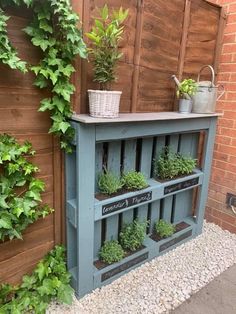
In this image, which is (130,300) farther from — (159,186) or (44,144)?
(44,144)

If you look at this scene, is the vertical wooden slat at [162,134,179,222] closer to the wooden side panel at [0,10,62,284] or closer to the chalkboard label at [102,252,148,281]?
the chalkboard label at [102,252,148,281]

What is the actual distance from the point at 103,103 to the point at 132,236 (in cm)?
98

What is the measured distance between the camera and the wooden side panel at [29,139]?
1.21 m

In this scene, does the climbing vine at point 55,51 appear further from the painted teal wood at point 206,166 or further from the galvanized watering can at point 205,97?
the painted teal wood at point 206,166

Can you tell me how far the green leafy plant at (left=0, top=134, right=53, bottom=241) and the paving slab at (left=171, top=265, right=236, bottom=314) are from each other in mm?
1029

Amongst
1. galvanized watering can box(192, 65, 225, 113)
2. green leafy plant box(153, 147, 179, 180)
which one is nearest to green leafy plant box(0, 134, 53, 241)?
green leafy plant box(153, 147, 179, 180)

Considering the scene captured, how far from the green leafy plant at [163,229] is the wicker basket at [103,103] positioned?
1.06m

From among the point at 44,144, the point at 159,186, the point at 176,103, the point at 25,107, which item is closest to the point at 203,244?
the point at 159,186

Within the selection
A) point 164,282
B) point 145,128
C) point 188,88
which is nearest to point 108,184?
point 145,128

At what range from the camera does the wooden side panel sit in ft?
3.97

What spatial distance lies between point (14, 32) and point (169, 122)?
3.41 feet

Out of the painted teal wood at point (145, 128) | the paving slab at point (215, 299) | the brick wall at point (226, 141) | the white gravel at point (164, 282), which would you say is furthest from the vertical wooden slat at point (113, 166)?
the brick wall at point (226, 141)

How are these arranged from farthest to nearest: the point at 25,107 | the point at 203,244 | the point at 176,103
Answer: the point at 203,244 < the point at 176,103 < the point at 25,107

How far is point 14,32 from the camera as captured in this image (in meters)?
1.18
